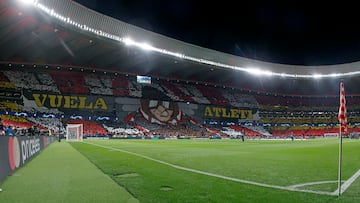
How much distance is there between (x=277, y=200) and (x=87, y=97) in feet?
182

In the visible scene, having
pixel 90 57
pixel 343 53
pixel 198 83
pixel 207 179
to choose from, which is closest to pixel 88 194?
pixel 207 179

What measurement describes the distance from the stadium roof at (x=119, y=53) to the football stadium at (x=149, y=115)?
0.23 meters

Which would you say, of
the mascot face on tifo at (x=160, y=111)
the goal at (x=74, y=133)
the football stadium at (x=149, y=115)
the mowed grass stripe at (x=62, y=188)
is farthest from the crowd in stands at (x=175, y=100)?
the mowed grass stripe at (x=62, y=188)

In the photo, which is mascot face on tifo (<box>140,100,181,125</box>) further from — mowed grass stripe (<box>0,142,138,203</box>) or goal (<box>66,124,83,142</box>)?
mowed grass stripe (<box>0,142,138,203</box>)

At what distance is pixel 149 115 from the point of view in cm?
6362

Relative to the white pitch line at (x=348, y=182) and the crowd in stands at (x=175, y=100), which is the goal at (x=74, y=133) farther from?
the white pitch line at (x=348, y=182)

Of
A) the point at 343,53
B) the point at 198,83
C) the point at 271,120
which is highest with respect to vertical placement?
the point at 343,53

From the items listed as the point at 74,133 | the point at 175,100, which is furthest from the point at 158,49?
the point at 74,133

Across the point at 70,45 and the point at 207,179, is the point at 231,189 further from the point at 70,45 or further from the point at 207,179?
the point at 70,45

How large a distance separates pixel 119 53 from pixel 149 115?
44.4ft

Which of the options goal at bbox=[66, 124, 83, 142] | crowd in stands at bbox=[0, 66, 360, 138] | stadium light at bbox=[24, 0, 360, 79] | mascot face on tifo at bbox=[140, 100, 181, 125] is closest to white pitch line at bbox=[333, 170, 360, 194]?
crowd in stands at bbox=[0, 66, 360, 138]

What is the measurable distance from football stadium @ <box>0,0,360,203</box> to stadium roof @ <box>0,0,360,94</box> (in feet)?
0.75

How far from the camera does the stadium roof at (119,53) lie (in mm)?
41562

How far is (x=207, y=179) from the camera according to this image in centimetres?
791
